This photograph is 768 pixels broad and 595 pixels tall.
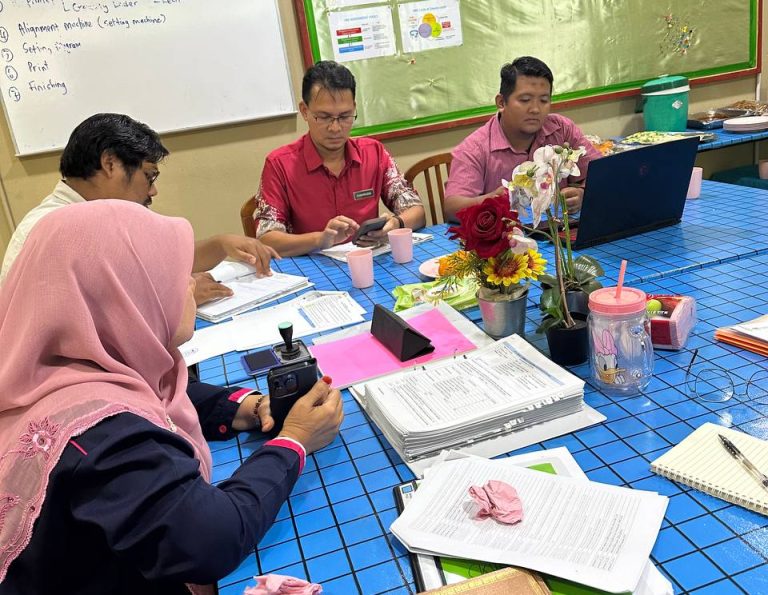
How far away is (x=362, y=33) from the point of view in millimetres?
3246

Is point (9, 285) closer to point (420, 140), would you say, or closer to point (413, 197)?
point (413, 197)

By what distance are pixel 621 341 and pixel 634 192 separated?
880 mm

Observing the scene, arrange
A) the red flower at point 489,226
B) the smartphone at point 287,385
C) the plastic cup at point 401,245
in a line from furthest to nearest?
the plastic cup at point 401,245 < the red flower at point 489,226 < the smartphone at point 287,385

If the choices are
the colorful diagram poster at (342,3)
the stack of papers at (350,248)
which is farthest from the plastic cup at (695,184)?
the colorful diagram poster at (342,3)

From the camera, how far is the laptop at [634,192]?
1.75 meters

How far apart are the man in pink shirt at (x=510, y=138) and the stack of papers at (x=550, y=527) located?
1.67 m

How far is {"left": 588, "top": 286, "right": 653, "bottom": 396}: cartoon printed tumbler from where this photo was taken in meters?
1.11

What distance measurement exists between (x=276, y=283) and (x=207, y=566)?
126 centimetres

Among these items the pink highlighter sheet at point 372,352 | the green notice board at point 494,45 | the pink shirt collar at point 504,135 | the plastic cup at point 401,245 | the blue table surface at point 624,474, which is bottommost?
the blue table surface at point 624,474

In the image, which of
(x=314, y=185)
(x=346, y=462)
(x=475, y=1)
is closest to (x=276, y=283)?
(x=314, y=185)

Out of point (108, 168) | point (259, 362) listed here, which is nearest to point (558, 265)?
point (259, 362)

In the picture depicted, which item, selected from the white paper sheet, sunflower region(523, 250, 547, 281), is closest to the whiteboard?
sunflower region(523, 250, 547, 281)

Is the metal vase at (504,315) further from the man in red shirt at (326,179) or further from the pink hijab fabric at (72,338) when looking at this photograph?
the man in red shirt at (326,179)

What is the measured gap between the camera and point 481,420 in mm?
1045
